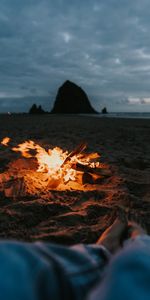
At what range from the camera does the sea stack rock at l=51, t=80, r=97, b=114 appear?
65.8m

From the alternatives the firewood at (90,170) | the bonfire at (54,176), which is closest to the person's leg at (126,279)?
the bonfire at (54,176)

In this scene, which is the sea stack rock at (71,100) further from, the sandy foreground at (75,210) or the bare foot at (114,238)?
the bare foot at (114,238)

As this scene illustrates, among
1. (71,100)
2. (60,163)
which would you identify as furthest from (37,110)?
(60,163)

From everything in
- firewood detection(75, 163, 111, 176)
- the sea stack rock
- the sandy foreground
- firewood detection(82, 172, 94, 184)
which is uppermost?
the sea stack rock

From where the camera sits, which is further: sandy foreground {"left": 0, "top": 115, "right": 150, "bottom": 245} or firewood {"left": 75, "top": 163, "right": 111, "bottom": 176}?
firewood {"left": 75, "top": 163, "right": 111, "bottom": 176}

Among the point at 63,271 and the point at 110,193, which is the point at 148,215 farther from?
the point at 63,271

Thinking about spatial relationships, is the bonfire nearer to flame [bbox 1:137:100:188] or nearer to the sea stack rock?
flame [bbox 1:137:100:188]

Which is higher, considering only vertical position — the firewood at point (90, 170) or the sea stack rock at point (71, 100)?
the sea stack rock at point (71, 100)

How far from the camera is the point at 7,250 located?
110cm

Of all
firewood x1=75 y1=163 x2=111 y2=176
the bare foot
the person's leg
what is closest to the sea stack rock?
firewood x1=75 y1=163 x2=111 y2=176

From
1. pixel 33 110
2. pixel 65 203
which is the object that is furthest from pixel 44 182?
pixel 33 110

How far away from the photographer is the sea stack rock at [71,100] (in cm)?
6575

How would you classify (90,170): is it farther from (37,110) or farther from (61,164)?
(37,110)

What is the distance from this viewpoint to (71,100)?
67.6 meters
